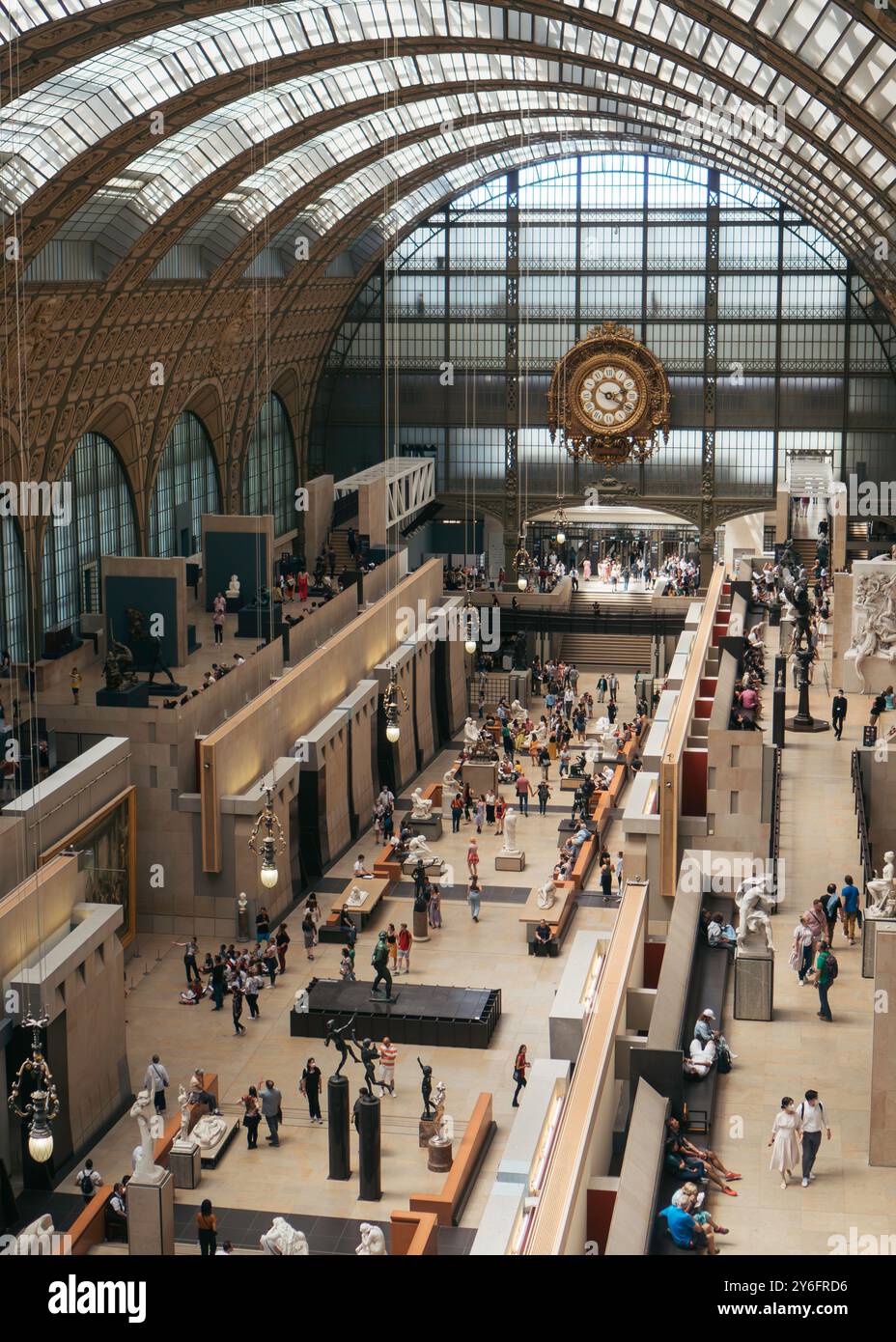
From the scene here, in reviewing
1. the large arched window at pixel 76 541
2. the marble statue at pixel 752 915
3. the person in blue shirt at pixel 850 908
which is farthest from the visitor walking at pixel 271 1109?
the large arched window at pixel 76 541

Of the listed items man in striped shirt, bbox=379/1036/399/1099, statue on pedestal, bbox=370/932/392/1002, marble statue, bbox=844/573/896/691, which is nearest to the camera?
man in striped shirt, bbox=379/1036/399/1099

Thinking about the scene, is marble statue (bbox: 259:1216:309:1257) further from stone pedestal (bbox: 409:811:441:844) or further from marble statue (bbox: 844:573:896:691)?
stone pedestal (bbox: 409:811:441:844)

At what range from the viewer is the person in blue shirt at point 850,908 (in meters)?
26.8

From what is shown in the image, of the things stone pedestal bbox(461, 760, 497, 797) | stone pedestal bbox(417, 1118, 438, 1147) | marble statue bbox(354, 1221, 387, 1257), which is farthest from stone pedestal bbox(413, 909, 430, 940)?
marble statue bbox(354, 1221, 387, 1257)

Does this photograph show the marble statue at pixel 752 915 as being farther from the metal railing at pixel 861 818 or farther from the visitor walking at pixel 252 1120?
the visitor walking at pixel 252 1120

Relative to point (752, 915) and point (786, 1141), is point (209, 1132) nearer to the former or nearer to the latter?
point (752, 915)

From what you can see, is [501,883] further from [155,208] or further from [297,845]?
[155,208]

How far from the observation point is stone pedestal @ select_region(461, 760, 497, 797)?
161 feet

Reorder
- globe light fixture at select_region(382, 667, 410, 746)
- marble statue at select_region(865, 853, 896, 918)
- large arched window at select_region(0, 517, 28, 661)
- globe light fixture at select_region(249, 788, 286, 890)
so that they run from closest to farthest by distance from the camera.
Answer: marble statue at select_region(865, 853, 896, 918) → globe light fixture at select_region(249, 788, 286, 890) → globe light fixture at select_region(382, 667, 410, 746) → large arched window at select_region(0, 517, 28, 661)

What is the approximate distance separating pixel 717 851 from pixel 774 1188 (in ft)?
42.0

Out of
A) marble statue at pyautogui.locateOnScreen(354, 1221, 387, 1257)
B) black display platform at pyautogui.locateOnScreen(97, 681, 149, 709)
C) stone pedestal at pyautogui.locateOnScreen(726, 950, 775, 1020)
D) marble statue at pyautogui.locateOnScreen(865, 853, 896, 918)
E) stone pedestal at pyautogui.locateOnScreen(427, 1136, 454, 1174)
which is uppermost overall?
black display platform at pyautogui.locateOnScreen(97, 681, 149, 709)

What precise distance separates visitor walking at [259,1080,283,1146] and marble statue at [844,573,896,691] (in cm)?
1730
